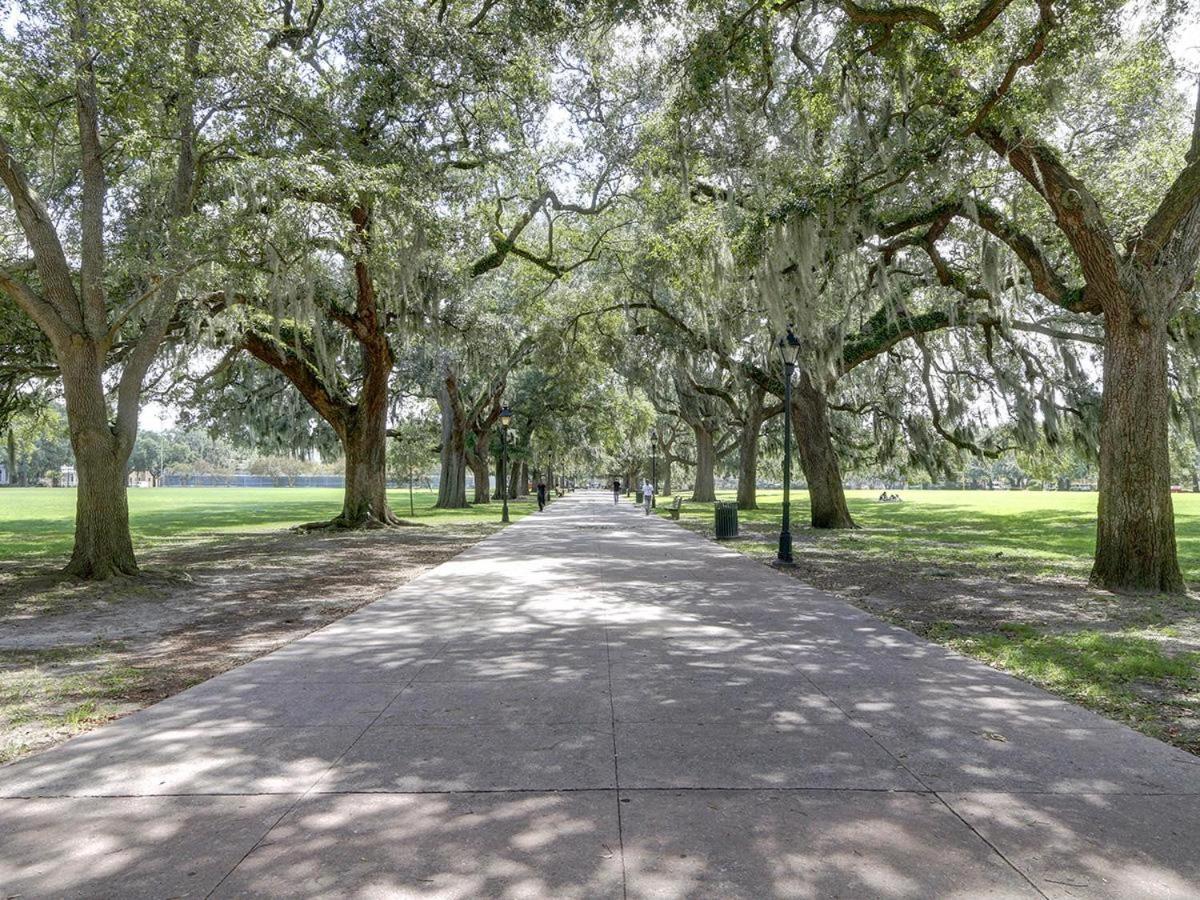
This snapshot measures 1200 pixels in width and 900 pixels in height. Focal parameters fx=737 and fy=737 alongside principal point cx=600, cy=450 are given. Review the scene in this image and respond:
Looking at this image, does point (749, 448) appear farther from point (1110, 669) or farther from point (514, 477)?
point (1110, 669)

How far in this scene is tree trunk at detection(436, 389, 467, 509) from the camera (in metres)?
35.4

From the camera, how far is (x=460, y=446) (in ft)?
120

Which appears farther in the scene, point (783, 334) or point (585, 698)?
point (783, 334)

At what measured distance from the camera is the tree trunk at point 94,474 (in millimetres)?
10523

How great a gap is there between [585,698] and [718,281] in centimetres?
1168

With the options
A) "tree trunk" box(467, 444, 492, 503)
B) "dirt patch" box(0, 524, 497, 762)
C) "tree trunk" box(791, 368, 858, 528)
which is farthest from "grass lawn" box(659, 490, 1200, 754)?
"tree trunk" box(467, 444, 492, 503)

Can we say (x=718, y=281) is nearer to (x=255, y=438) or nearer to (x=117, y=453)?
(x=117, y=453)

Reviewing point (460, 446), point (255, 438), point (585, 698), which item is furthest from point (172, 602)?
point (460, 446)

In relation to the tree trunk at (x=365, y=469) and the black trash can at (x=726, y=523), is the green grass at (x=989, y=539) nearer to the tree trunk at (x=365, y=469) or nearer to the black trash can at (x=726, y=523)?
the black trash can at (x=726, y=523)

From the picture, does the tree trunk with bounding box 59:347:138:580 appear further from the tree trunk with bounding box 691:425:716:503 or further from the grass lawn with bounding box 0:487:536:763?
the tree trunk with bounding box 691:425:716:503

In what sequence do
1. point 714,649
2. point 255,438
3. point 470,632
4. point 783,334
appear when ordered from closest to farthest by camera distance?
point 714,649 < point 470,632 < point 783,334 < point 255,438

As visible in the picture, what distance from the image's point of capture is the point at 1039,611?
870 cm

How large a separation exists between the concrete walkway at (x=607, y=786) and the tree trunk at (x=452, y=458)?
29.4 metres

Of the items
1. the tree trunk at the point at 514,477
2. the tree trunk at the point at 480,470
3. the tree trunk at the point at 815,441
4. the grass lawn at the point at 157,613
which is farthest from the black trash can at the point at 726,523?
the tree trunk at the point at 514,477
